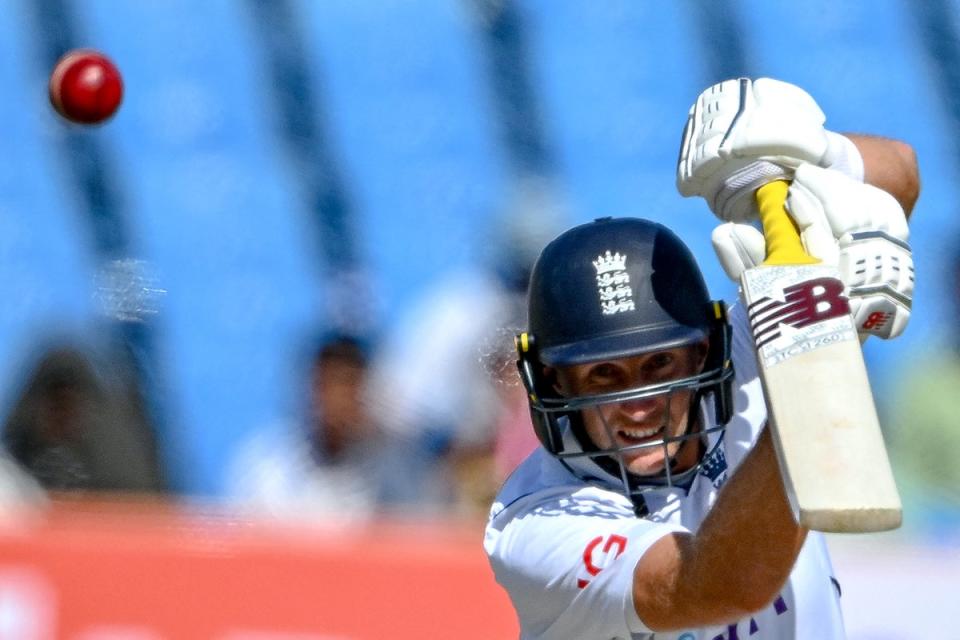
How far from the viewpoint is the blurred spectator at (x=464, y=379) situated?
4262mm

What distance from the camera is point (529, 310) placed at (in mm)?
2336

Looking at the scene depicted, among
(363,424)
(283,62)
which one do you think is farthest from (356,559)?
(283,62)

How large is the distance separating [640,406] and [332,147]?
390 centimetres

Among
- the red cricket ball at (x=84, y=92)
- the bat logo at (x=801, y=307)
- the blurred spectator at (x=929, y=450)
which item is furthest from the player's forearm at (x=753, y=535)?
the red cricket ball at (x=84, y=92)

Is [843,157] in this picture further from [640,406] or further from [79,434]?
[79,434]

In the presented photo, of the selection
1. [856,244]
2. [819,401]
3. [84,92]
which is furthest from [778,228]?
[84,92]

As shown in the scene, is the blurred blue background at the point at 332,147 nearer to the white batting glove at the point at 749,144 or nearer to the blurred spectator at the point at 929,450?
the blurred spectator at the point at 929,450

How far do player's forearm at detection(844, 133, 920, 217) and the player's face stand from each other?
0.40m

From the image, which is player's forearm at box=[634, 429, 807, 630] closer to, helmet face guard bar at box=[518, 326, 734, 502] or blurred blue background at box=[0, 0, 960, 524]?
helmet face guard bar at box=[518, 326, 734, 502]

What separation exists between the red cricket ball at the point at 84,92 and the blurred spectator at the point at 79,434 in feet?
3.21

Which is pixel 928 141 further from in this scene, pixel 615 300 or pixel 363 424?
pixel 615 300

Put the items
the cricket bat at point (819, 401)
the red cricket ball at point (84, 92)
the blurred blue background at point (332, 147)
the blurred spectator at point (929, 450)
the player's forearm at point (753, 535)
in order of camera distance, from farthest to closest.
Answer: the blurred blue background at point (332, 147) → the red cricket ball at point (84, 92) → the blurred spectator at point (929, 450) → the player's forearm at point (753, 535) → the cricket bat at point (819, 401)

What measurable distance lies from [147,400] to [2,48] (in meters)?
1.90

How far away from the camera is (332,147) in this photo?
5.89 meters
